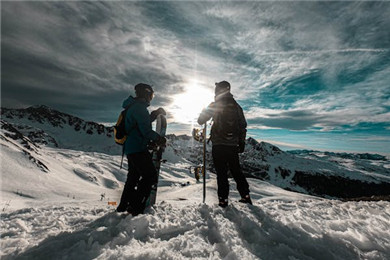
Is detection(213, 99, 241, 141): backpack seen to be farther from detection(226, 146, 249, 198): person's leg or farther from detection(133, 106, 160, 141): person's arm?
detection(133, 106, 160, 141): person's arm

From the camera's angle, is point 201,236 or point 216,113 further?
point 216,113

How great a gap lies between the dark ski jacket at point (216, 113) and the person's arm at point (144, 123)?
1.68 metres

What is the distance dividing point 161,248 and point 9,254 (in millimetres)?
1929

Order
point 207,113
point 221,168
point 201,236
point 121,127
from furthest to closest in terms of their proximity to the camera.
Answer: point 207,113, point 221,168, point 121,127, point 201,236

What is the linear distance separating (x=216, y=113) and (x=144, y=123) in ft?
6.83

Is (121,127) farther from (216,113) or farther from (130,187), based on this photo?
(216,113)

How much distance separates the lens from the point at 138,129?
15.7 feet

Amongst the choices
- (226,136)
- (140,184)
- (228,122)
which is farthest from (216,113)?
(140,184)

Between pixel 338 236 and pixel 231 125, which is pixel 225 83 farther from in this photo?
pixel 338 236

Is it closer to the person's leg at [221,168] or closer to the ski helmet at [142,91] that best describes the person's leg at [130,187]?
the ski helmet at [142,91]

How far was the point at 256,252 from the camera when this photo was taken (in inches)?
104

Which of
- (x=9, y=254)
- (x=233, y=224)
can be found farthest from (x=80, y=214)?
(x=233, y=224)

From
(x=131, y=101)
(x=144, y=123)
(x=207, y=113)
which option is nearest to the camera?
(x=144, y=123)

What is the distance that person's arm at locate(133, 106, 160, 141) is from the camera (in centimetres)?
466
